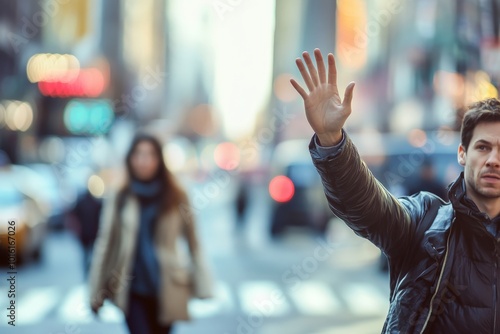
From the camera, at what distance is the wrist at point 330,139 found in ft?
9.04

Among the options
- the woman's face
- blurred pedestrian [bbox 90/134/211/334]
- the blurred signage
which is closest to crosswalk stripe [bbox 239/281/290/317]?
blurred pedestrian [bbox 90/134/211/334]

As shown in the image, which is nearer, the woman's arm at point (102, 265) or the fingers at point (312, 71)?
the fingers at point (312, 71)

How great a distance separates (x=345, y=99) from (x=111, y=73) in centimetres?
3544

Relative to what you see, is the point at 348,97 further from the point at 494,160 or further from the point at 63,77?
the point at 63,77

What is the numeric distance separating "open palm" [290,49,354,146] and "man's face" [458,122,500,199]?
0.42 meters

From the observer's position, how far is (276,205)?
1930 centimetres

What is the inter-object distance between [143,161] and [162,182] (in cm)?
18

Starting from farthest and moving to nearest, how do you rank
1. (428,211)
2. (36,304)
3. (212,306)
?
(36,304) → (212,306) → (428,211)

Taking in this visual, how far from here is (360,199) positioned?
273cm

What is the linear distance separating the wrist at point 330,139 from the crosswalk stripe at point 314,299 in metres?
7.59

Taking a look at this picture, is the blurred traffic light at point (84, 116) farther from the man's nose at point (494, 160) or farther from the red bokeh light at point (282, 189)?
the man's nose at point (494, 160)

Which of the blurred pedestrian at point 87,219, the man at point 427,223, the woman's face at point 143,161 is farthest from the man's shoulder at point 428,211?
the blurred pedestrian at point 87,219

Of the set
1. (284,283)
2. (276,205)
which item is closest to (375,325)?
(284,283)

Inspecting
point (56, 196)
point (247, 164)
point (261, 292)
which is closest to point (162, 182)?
point (261, 292)
